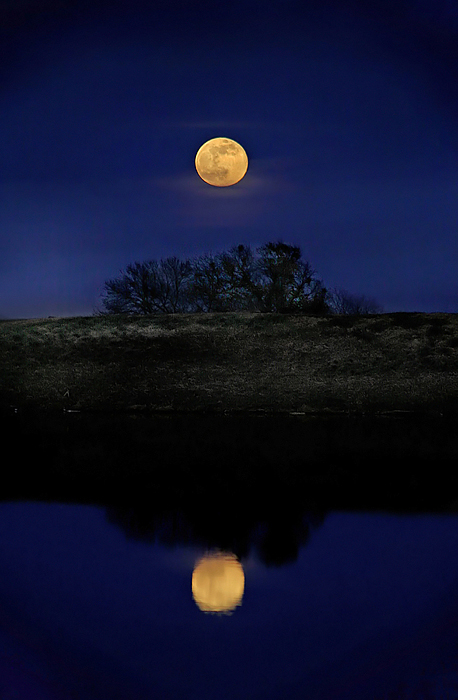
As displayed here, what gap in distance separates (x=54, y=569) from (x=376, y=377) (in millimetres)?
25564

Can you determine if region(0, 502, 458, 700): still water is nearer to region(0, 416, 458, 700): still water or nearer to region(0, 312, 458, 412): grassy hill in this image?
region(0, 416, 458, 700): still water

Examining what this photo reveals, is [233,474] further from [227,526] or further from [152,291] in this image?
[152,291]

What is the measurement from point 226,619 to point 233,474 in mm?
5941

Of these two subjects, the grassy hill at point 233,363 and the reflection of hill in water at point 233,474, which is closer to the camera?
the reflection of hill in water at point 233,474

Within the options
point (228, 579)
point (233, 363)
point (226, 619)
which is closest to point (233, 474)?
point (228, 579)

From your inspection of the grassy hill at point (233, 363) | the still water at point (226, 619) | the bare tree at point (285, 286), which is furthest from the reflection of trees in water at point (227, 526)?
the bare tree at point (285, 286)

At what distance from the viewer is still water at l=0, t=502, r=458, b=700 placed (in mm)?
4781

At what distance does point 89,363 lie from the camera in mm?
33781

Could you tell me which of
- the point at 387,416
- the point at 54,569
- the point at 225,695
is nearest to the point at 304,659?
the point at 225,695

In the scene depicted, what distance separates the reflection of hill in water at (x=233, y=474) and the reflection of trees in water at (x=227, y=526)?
0.02m

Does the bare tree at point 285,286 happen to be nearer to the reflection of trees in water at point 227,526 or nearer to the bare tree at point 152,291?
the bare tree at point 152,291

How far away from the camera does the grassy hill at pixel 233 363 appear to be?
26.8 m

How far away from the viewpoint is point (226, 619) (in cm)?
570

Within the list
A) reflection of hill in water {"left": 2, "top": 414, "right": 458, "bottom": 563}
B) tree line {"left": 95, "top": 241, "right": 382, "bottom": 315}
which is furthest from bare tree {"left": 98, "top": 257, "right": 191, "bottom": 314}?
reflection of hill in water {"left": 2, "top": 414, "right": 458, "bottom": 563}
